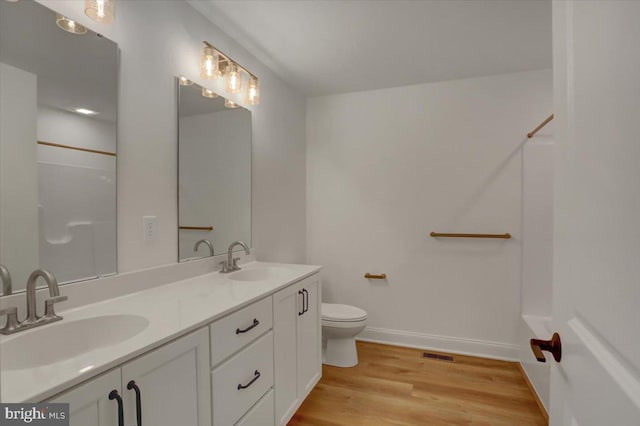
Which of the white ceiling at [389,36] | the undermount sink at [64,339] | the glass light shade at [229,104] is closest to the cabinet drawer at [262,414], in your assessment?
the undermount sink at [64,339]

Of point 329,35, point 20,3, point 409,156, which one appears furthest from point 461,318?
point 20,3

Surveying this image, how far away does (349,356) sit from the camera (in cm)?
255

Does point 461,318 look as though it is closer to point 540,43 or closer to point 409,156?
point 409,156

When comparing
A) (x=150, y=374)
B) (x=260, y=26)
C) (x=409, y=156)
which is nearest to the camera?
(x=150, y=374)

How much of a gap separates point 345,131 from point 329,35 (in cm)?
111

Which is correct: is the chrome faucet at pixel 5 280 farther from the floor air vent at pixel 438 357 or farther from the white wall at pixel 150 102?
the floor air vent at pixel 438 357

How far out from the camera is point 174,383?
1.00 meters

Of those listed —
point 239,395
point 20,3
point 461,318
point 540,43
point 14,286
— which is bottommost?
point 461,318

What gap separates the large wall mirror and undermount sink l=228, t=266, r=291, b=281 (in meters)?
0.78

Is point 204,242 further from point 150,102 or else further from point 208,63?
point 208,63

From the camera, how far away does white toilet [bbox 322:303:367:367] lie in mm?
2457

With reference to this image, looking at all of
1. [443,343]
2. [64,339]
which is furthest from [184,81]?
[443,343]

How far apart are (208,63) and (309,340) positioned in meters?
1.82

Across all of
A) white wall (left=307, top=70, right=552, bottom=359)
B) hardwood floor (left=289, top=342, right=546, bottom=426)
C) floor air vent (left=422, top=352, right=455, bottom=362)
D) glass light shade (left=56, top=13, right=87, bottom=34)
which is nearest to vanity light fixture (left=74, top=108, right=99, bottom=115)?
glass light shade (left=56, top=13, right=87, bottom=34)
